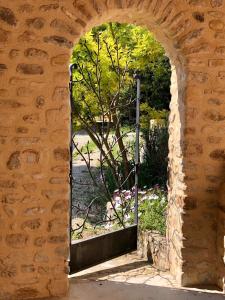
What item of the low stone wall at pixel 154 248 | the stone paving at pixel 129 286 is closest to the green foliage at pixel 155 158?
the low stone wall at pixel 154 248

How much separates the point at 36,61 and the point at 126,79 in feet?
11.7

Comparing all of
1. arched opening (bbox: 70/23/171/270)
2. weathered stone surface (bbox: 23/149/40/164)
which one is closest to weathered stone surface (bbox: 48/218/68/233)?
weathered stone surface (bbox: 23/149/40/164)

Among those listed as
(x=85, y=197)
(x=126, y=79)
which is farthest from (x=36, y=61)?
(x=85, y=197)

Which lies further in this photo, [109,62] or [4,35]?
[109,62]

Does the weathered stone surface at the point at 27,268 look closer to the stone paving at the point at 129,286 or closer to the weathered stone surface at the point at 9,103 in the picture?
the stone paving at the point at 129,286

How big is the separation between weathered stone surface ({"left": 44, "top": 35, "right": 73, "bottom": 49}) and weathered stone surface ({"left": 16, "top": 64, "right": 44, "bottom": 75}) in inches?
9.3

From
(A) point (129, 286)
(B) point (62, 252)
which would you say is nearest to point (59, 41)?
(B) point (62, 252)

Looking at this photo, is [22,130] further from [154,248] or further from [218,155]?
[154,248]

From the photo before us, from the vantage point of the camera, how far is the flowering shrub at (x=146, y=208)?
5410 millimetres

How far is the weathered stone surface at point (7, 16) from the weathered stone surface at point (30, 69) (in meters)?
0.35

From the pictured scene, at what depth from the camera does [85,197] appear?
28.9 feet

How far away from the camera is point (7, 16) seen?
349cm

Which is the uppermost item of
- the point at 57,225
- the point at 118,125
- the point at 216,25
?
the point at 216,25

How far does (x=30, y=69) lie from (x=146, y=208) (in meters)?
2.83
